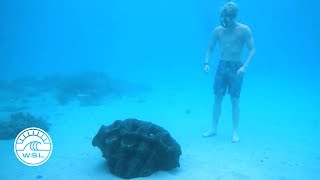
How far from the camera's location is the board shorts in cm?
803

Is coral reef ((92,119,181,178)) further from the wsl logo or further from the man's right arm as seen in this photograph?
the man's right arm

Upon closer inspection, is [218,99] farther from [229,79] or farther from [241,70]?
[241,70]

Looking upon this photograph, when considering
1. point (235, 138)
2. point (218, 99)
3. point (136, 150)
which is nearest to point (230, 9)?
point (218, 99)

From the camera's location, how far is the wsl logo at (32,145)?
480cm

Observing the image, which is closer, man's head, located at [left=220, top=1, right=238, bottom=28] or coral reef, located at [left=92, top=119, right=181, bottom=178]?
coral reef, located at [left=92, top=119, right=181, bottom=178]

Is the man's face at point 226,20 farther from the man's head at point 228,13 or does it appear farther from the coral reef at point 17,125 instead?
the coral reef at point 17,125

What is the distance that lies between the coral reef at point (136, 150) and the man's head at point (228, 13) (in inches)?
124

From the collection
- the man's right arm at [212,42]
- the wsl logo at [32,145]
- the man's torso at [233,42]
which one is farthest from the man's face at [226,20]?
the wsl logo at [32,145]

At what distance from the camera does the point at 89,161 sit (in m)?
6.64

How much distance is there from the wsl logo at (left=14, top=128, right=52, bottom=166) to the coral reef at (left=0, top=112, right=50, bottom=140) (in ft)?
12.7

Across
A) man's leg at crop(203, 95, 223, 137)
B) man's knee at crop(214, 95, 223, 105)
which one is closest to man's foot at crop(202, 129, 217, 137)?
man's leg at crop(203, 95, 223, 137)

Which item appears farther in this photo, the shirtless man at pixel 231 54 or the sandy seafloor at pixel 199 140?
the shirtless man at pixel 231 54

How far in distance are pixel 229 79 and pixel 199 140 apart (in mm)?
1643

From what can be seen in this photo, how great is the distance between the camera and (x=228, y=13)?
772cm
